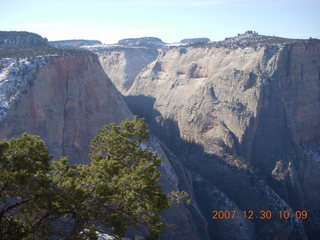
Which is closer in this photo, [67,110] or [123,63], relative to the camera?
[67,110]

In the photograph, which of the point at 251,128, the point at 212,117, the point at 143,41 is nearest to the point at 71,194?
the point at 251,128

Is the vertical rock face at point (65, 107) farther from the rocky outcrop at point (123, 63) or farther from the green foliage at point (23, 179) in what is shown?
the rocky outcrop at point (123, 63)

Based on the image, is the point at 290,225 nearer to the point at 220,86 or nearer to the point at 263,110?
the point at 263,110

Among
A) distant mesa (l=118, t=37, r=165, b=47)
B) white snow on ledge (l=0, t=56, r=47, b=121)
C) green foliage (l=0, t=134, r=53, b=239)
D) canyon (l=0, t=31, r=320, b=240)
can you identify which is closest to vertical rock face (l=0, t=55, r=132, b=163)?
canyon (l=0, t=31, r=320, b=240)

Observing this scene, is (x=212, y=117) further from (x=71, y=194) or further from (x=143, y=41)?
(x=143, y=41)

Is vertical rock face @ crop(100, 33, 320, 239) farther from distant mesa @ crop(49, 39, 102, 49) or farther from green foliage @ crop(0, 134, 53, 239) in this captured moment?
distant mesa @ crop(49, 39, 102, 49)

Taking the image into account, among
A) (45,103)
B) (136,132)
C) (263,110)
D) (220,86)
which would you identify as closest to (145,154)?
(136,132)
